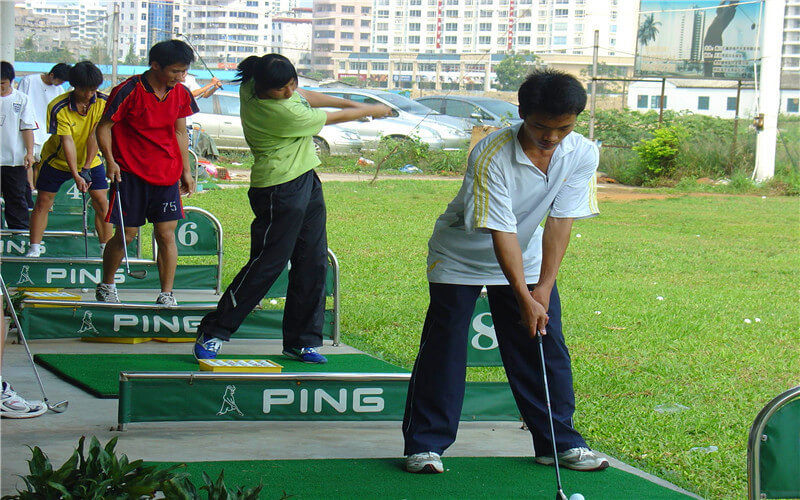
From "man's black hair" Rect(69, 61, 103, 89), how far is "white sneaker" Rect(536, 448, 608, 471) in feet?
17.1

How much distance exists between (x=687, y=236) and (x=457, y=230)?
28.4 feet

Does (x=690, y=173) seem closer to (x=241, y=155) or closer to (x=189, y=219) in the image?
(x=241, y=155)

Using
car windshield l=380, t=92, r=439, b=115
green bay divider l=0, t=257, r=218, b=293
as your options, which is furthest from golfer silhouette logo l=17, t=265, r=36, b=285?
car windshield l=380, t=92, r=439, b=115

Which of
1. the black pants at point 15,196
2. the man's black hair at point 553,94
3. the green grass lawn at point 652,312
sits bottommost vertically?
the green grass lawn at point 652,312

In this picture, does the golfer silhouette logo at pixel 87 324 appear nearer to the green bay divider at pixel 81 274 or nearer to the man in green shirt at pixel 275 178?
the green bay divider at pixel 81 274

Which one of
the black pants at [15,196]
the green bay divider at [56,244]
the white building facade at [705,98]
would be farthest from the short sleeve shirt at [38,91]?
the white building facade at [705,98]

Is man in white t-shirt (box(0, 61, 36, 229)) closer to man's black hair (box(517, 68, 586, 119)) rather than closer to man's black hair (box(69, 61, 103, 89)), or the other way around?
man's black hair (box(69, 61, 103, 89))

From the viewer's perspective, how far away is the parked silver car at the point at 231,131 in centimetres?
2033

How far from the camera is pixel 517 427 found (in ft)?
15.9

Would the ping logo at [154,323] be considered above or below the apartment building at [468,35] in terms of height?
below

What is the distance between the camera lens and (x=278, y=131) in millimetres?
5289

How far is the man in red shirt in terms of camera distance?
610 centimetres

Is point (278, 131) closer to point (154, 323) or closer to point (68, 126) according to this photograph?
point (154, 323)

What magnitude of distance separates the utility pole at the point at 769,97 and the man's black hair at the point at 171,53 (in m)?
14.7
